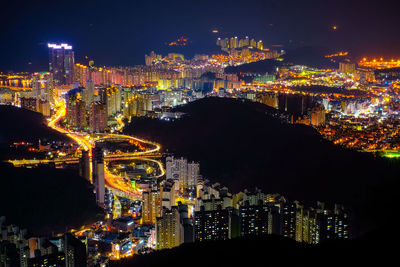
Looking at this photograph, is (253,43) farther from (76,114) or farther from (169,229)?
(169,229)

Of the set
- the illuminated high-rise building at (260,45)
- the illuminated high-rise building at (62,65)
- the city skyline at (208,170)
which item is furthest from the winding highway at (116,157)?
the illuminated high-rise building at (260,45)

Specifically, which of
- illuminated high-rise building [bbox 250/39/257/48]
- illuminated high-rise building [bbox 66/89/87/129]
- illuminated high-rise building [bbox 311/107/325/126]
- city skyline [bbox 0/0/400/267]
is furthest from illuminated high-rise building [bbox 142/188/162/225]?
illuminated high-rise building [bbox 250/39/257/48]

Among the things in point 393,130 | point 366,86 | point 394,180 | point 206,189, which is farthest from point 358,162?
point 366,86

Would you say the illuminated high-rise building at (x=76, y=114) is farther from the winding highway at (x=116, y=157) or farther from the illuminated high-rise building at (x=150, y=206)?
the illuminated high-rise building at (x=150, y=206)

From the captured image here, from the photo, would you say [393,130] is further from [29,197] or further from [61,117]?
[61,117]

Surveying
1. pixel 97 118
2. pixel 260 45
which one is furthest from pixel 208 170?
pixel 260 45

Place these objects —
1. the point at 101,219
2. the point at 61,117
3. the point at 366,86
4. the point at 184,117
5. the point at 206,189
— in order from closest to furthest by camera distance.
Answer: the point at 101,219 < the point at 206,189 < the point at 184,117 < the point at 61,117 < the point at 366,86
